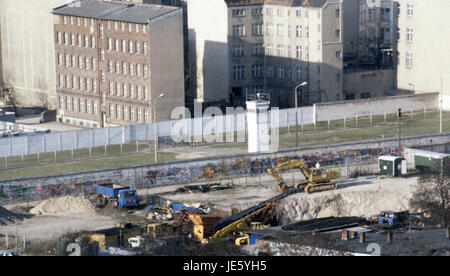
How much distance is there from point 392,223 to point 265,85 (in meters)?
43.8

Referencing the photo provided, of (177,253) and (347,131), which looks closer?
(177,253)

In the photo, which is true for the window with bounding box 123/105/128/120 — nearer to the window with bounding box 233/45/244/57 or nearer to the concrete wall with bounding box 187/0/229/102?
the concrete wall with bounding box 187/0/229/102

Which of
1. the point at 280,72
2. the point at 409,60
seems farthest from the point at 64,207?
the point at 409,60

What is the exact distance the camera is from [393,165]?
256 ft

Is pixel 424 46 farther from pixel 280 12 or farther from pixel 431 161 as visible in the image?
pixel 431 161

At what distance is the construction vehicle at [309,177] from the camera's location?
242ft

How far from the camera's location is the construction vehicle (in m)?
73.8

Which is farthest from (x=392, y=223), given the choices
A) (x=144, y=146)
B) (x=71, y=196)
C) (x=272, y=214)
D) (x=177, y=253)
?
(x=144, y=146)

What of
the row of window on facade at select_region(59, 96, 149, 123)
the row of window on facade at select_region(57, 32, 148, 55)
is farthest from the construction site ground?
the row of window on facade at select_region(57, 32, 148, 55)

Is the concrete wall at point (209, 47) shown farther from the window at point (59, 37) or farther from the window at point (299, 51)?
the window at point (59, 37)

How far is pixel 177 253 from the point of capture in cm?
5519

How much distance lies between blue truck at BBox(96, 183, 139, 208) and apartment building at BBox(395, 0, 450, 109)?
4132 centimetres

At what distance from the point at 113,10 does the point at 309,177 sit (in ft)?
109

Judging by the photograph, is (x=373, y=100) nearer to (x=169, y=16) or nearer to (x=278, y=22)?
(x=278, y=22)
